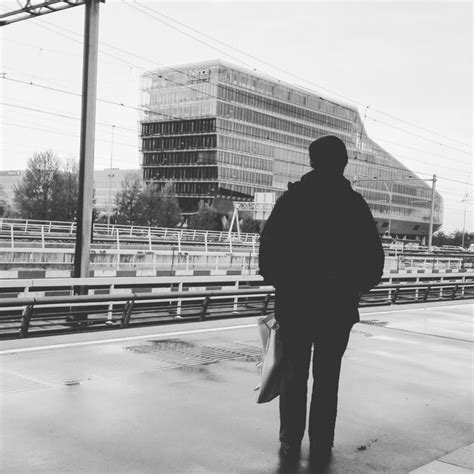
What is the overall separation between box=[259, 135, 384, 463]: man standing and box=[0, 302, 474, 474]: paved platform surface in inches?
22.7

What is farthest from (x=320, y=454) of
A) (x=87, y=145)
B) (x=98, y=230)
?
(x=98, y=230)

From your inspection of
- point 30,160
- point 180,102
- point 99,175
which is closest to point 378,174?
point 180,102

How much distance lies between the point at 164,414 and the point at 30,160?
196ft

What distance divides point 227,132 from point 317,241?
337ft

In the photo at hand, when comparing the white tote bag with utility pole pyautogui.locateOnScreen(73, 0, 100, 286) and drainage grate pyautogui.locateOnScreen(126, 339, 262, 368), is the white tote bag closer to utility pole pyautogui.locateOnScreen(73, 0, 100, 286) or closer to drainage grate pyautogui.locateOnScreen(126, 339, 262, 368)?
drainage grate pyautogui.locateOnScreen(126, 339, 262, 368)

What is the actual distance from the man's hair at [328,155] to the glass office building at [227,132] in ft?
317

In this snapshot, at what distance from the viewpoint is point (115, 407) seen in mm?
5145

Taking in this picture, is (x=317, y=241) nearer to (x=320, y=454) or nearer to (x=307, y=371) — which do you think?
(x=307, y=371)

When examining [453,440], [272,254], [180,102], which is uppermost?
[180,102]

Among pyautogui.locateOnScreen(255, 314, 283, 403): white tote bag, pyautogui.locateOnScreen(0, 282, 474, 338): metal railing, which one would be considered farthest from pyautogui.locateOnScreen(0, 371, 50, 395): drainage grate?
pyautogui.locateOnScreen(255, 314, 283, 403): white tote bag

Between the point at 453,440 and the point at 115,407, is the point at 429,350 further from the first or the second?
the point at 115,407

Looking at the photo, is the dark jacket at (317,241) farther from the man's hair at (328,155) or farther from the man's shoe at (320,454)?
the man's shoe at (320,454)

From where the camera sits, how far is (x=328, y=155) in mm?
3979

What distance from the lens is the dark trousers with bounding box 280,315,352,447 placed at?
Answer: 3.88m
